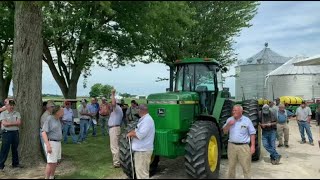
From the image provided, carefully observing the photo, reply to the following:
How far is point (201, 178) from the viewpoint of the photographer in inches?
346

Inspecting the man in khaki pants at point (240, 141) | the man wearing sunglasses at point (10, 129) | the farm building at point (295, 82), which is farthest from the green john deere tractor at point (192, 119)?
the farm building at point (295, 82)

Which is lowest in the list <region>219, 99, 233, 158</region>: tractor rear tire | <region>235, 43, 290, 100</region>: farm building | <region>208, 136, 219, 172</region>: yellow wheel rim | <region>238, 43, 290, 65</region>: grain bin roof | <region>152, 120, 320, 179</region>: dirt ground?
<region>152, 120, 320, 179</region>: dirt ground

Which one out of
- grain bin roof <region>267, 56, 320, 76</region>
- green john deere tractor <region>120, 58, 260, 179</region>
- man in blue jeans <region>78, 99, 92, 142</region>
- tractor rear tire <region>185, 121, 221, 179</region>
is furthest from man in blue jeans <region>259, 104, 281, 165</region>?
grain bin roof <region>267, 56, 320, 76</region>

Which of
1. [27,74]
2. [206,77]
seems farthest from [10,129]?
[206,77]

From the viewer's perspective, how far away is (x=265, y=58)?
4609 centimetres

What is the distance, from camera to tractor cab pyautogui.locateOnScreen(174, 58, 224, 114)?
10992 millimetres

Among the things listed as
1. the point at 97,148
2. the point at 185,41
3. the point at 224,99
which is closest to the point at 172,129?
the point at 224,99

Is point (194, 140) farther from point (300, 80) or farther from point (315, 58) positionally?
point (300, 80)

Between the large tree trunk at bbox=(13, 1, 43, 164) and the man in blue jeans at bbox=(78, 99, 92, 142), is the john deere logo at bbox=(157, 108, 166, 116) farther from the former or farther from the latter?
the man in blue jeans at bbox=(78, 99, 92, 142)

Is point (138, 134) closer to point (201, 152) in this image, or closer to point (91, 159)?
point (201, 152)

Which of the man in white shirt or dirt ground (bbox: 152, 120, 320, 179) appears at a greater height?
the man in white shirt

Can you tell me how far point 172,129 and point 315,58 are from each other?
1960 cm

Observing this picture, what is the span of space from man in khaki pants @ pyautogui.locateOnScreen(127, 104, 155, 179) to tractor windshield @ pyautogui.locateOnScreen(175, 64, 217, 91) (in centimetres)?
263

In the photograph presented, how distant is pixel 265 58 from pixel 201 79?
119ft
